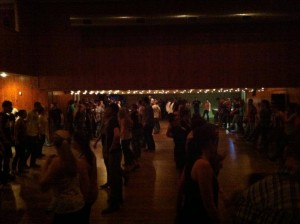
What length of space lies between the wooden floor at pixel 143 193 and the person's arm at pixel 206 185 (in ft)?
2.13

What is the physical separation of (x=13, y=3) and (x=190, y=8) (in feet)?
20.7

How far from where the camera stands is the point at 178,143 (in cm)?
768

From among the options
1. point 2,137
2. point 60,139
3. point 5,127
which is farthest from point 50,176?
point 5,127

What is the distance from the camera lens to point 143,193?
645cm

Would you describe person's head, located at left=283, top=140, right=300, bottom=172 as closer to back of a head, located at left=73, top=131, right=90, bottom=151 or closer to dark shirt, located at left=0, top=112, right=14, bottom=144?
back of a head, located at left=73, top=131, right=90, bottom=151

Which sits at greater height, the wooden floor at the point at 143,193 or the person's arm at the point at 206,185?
the person's arm at the point at 206,185

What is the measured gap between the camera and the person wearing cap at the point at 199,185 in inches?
105

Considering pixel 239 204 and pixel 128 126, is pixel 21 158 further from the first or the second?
pixel 239 204

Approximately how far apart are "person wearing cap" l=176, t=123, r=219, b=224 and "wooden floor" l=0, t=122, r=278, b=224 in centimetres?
61

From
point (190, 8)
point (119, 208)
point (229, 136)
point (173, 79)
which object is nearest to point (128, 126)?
point (119, 208)

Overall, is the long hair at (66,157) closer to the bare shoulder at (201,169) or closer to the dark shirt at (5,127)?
the bare shoulder at (201,169)

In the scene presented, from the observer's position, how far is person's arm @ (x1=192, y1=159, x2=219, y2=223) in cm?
266

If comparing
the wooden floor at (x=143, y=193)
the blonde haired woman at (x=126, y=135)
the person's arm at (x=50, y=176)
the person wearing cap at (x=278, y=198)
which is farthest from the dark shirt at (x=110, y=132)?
the person wearing cap at (x=278, y=198)

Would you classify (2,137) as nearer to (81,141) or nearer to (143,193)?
(143,193)
